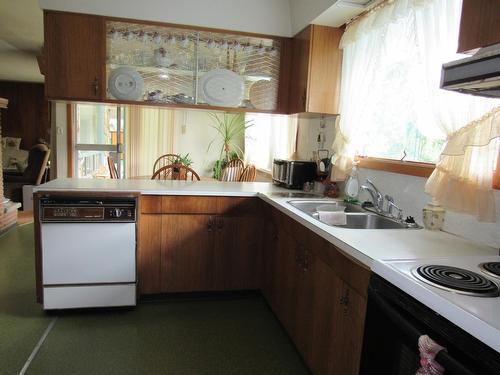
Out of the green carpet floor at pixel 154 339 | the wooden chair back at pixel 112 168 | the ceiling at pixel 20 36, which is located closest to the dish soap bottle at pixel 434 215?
the green carpet floor at pixel 154 339

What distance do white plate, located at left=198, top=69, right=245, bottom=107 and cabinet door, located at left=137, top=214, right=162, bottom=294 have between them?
1.06 m

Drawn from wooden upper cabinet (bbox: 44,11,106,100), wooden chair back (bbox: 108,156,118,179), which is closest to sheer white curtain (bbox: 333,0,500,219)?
wooden upper cabinet (bbox: 44,11,106,100)

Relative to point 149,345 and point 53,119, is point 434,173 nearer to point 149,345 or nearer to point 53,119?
point 149,345

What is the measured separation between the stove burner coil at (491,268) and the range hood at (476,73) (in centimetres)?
58

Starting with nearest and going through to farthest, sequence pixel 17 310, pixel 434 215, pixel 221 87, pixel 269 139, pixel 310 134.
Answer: pixel 434 215 → pixel 17 310 → pixel 221 87 → pixel 310 134 → pixel 269 139

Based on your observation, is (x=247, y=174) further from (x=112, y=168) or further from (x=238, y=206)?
(x=238, y=206)

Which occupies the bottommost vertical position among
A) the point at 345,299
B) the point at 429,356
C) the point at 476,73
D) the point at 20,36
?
the point at 345,299

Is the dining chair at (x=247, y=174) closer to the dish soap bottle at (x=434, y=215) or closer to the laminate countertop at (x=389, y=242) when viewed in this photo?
the laminate countertop at (x=389, y=242)

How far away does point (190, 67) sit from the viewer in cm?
295

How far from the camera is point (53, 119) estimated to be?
15.8 feet

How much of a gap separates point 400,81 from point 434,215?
85 cm

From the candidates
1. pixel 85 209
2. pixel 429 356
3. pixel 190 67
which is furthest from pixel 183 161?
pixel 429 356

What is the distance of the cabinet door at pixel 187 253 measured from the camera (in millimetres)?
2594

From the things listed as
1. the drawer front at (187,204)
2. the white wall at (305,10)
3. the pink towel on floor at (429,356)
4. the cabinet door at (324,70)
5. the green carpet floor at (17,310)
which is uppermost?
the white wall at (305,10)
